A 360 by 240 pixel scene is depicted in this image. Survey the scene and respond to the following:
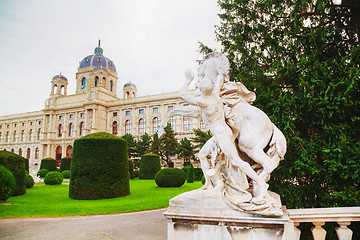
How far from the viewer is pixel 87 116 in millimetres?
40719

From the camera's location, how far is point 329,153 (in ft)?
11.9

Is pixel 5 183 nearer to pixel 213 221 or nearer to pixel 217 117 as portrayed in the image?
pixel 213 221

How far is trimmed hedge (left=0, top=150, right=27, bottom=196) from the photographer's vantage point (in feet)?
29.8

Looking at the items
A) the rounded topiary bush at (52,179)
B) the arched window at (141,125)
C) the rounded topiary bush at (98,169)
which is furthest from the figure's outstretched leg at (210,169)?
the arched window at (141,125)

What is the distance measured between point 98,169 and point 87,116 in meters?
35.0

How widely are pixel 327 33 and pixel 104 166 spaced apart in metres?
7.78

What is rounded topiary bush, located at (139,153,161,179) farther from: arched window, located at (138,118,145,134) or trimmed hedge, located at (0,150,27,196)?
arched window, located at (138,118,145,134)

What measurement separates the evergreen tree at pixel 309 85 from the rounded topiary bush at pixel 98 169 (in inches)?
233

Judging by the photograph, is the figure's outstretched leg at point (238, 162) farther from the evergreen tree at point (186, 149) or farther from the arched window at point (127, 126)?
the arched window at point (127, 126)

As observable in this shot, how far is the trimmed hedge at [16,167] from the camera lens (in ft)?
29.8

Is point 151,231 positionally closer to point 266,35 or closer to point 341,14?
point 266,35

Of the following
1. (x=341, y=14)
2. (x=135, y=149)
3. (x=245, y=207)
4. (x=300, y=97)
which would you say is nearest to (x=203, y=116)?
(x=245, y=207)

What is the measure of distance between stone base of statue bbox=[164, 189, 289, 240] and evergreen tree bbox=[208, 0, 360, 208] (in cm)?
197

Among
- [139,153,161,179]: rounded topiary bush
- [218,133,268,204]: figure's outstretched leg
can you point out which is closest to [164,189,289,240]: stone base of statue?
[218,133,268,204]: figure's outstretched leg
